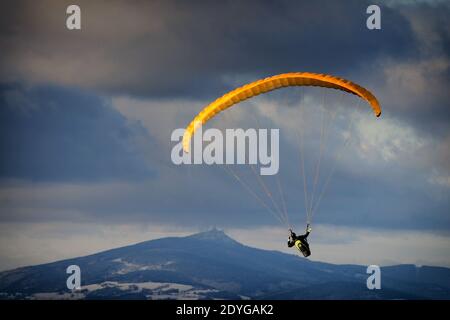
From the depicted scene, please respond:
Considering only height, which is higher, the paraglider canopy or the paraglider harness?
the paraglider canopy

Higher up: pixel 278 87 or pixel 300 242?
pixel 278 87

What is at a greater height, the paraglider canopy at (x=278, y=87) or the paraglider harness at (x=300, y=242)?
the paraglider canopy at (x=278, y=87)
